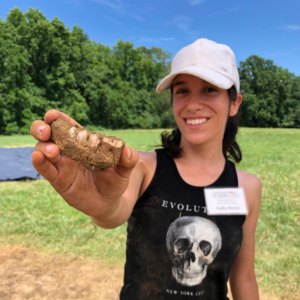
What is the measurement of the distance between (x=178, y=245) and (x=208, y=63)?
1118 mm

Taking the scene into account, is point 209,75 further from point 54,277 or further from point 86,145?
point 54,277

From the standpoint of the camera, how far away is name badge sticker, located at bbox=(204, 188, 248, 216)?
1610mm

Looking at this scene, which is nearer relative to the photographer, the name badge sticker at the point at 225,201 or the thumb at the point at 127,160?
the thumb at the point at 127,160

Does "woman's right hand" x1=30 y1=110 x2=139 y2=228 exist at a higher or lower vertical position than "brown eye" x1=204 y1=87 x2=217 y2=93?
lower

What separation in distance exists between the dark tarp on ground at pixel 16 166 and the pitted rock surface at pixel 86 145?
689cm

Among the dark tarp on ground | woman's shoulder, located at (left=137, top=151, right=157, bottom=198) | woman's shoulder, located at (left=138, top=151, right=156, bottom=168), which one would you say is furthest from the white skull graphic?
the dark tarp on ground

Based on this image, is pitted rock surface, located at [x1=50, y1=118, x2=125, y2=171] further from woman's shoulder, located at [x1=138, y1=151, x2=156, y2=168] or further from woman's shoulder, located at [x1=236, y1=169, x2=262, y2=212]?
woman's shoulder, located at [x1=236, y1=169, x2=262, y2=212]

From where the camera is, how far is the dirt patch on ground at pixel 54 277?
10.1ft

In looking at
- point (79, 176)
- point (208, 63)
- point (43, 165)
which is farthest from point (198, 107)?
point (43, 165)

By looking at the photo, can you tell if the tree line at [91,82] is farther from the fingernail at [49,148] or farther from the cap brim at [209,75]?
the fingernail at [49,148]

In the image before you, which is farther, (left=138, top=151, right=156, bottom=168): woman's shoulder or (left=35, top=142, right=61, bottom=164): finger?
(left=138, top=151, right=156, bottom=168): woman's shoulder

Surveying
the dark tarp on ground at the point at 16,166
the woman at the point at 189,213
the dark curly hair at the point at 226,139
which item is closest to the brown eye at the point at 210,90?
the woman at the point at 189,213

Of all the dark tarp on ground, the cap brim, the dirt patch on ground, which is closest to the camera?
the cap brim

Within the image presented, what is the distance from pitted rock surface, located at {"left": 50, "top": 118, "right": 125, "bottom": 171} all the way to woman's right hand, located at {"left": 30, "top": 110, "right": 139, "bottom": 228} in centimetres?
3
